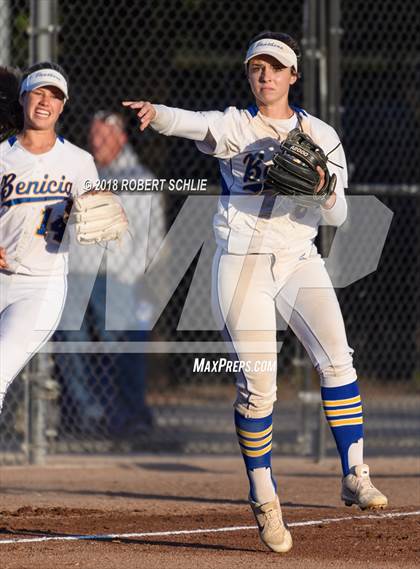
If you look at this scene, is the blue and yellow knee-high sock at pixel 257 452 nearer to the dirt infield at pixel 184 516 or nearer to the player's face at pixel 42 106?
the dirt infield at pixel 184 516

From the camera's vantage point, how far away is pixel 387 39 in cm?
1215

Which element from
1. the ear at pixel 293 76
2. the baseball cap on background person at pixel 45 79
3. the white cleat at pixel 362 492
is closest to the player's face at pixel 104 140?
the baseball cap on background person at pixel 45 79

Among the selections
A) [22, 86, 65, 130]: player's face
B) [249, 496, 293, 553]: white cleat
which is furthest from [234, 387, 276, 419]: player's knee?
[22, 86, 65, 130]: player's face

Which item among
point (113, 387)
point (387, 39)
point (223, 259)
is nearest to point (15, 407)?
point (113, 387)

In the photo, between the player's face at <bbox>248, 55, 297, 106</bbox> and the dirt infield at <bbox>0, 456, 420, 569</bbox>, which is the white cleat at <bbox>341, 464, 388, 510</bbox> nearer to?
the dirt infield at <bbox>0, 456, 420, 569</bbox>

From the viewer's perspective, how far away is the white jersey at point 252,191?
206 inches

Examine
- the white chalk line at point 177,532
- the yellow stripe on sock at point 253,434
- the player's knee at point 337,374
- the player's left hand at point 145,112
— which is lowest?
the white chalk line at point 177,532

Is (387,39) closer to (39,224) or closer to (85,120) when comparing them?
(85,120)

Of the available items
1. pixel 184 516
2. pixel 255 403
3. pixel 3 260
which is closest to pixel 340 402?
pixel 255 403

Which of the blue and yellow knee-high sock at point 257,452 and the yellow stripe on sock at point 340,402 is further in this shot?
the yellow stripe on sock at point 340,402

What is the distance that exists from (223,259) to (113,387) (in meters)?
4.44

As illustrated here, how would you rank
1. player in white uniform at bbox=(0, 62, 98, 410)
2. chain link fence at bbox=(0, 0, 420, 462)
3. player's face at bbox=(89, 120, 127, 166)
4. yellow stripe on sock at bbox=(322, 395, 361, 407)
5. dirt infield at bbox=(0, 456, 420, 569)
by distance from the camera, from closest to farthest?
dirt infield at bbox=(0, 456, 420, 569)
yellow stripe on sock at bbox=(322, 395, 361, 407)
player in white uniform at bbox=(0, 62, 98, 410)
chain link fence at bbox=(0, 0, 420, 462)
player's face at bbox=(89, 120, 127, 166)

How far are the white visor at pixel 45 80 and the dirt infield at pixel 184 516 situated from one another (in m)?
2.21

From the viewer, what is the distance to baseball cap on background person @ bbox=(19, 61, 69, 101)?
5695 millimetres
